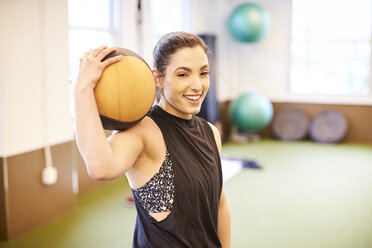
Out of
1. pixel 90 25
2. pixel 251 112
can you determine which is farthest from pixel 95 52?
pixel 251 112

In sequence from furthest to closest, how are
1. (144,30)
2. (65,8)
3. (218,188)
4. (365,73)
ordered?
(365,73), (144,30), (65,8), (218,188)

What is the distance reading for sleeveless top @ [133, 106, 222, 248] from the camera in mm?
1179

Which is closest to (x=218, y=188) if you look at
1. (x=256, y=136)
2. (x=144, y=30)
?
(x=144, y=30)

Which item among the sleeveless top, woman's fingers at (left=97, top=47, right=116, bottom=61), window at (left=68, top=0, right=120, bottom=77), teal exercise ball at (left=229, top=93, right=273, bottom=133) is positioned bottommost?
teal exercise ball at (left=229, top=93, right=273, bottom=133)

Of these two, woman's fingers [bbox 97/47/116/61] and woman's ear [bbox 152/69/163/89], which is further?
woman's ear [bbox 152/69/163/89]

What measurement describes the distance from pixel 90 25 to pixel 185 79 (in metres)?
3.14

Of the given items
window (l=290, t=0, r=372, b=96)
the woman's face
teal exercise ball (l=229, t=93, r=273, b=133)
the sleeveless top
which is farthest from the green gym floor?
window (l=290, t=0, r=372, b=96)

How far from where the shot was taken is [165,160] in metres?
1.19

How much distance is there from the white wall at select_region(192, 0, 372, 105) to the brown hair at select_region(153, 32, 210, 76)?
209 inches

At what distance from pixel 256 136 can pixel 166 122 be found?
18.5 ft

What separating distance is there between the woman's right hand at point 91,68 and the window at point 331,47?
6.21 m

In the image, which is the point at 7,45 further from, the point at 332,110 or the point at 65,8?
the point at 332,110

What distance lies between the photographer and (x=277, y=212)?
338 centimetres

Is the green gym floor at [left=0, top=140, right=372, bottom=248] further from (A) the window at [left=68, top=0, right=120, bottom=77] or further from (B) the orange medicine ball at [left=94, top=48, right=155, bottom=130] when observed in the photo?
(B) the orange medicine ball at [left=94, top=48, right=155, bottom=130]
